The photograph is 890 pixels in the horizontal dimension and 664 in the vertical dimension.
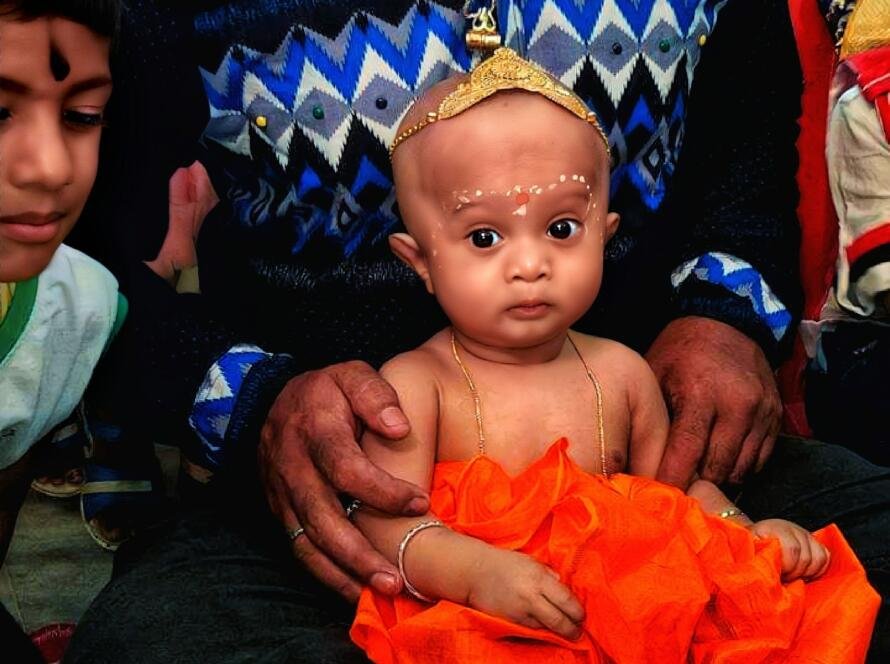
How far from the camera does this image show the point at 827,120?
67.7 inches

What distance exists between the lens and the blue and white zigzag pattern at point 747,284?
1569 millimetres

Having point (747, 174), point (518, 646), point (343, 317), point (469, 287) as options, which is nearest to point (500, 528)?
point (518, 646)

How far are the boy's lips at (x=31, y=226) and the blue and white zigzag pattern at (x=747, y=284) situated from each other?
0.90 metres

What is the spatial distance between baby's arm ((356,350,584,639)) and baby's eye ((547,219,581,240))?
0.23 meters

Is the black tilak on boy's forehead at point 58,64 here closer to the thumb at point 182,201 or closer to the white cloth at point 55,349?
the white cloth at point 55,349

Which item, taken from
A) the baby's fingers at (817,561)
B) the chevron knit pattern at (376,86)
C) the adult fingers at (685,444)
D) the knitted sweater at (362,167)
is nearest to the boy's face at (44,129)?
the knitted sweater at (362,167)

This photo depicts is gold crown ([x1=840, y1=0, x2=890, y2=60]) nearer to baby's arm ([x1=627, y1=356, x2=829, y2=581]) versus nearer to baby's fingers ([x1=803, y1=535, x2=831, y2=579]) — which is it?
baby's arm ([x1=627, y1=356, x2=829, y2=581])

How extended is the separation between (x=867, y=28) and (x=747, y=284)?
47cm

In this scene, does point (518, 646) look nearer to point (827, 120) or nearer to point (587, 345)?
point (587, 345)

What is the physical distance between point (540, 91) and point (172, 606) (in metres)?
0.73

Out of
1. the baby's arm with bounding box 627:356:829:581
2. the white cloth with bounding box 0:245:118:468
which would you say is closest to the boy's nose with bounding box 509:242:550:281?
the baby's arm with bounding box 627:356:829:581

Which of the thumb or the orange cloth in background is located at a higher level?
the thumb

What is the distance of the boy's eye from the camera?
1150mm

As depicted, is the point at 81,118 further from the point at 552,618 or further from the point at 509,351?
the point at 552,618
